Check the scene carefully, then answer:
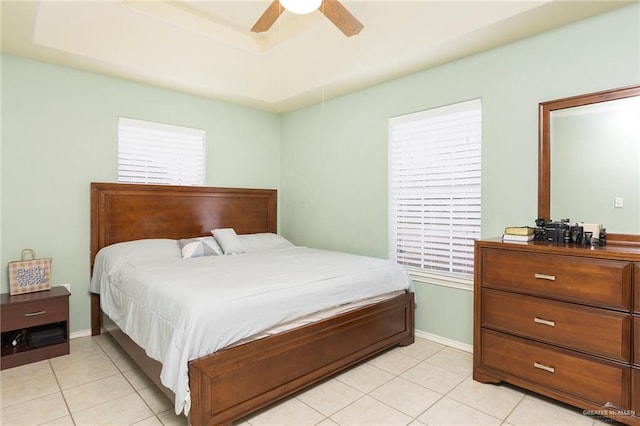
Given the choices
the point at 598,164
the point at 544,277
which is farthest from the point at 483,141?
the point at 544,277

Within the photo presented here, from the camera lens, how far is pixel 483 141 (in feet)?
9.52

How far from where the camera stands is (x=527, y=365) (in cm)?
225

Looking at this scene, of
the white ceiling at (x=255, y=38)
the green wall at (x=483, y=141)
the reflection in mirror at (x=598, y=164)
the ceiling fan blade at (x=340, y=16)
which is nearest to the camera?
the ceiling fan blade at (x=340, y=16)

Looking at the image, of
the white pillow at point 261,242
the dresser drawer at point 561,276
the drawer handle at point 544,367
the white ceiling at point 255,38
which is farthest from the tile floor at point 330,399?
the white ceiling at point 255,38

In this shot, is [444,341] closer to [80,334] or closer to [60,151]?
[80,334]

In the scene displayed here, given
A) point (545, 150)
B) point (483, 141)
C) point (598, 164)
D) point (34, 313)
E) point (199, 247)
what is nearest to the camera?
point (598, 164)

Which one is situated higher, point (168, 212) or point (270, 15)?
point (270, 15)

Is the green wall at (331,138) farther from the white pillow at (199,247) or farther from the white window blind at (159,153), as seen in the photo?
the white pillow at (199,247)

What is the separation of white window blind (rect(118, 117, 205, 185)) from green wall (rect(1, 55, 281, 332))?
3.7 inches

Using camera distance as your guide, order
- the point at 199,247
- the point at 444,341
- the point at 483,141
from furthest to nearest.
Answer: the point at 199,247
the point at 444,341
the point at 483,141

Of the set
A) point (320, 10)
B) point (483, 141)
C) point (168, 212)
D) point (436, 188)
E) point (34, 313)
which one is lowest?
point (34, 313)

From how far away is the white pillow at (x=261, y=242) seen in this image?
3948 mm

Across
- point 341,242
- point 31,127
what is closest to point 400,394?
point 341,242

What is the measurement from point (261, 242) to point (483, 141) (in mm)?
2527
